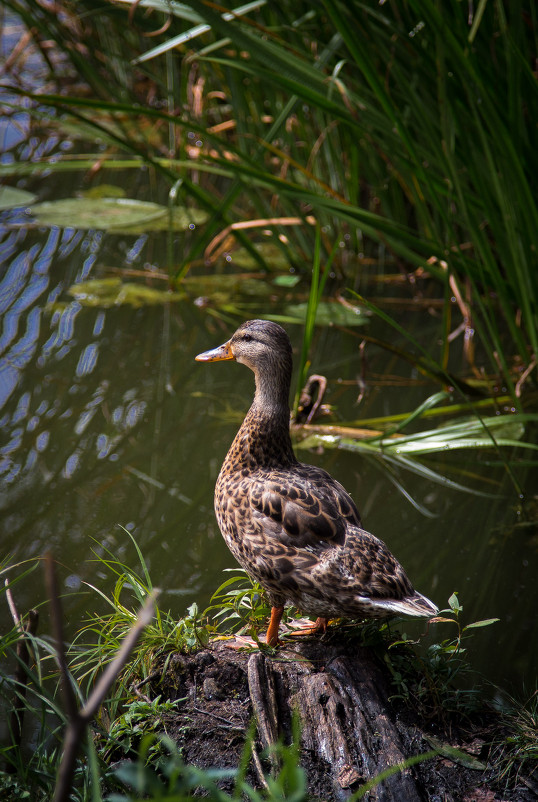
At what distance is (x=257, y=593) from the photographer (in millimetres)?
3031

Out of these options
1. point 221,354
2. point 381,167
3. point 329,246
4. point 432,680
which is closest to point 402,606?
point 432,680

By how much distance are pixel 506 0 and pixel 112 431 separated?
3.25 metres

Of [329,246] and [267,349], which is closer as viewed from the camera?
[267,349]

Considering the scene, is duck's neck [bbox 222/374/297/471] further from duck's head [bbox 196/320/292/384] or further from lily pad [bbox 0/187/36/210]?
lily pad [bbox 0/187/36/210]

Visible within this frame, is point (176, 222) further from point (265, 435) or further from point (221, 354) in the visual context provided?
point (265, 435)

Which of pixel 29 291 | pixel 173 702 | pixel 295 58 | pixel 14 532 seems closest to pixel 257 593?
pixel 173 702

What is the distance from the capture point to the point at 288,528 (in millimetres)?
2719

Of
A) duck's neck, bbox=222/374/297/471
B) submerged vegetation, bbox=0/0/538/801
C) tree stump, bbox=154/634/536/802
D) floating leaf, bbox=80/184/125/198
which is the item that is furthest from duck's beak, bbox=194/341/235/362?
floating leaf, bbox=80/184/125/198

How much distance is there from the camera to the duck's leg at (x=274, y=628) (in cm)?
273

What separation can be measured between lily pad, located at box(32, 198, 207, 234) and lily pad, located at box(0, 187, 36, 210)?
0.11 meters

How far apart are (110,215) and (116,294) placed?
1376 millimetres

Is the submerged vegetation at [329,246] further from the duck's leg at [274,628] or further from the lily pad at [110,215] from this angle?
the duck's leg at [274,628]

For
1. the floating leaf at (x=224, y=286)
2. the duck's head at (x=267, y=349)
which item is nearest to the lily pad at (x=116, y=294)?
the floating leaf at (x=224, y=286)

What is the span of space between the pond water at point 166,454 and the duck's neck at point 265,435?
1.94ft
